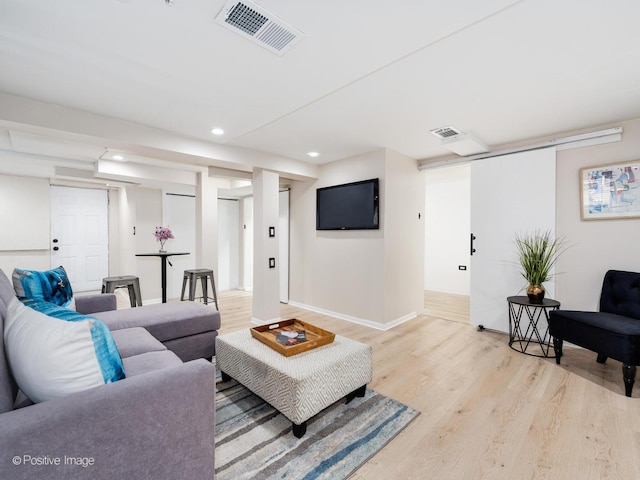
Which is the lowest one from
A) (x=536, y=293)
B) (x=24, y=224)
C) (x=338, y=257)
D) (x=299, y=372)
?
(x=299, y=372)

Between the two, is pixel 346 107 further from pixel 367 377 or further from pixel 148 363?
pixel 148 363

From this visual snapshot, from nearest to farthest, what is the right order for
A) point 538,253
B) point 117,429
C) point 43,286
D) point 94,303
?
point 117,429 → point 43,286 → point 94,303 → point 538,253

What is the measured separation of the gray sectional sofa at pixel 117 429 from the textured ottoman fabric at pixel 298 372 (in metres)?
0.53

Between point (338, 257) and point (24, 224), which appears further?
point (24, 224)

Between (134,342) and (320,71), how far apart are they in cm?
219

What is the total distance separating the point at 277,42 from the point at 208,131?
5.57ft

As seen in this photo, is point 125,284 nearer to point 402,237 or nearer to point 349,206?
point 349,206

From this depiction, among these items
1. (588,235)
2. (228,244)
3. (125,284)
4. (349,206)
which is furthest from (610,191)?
(228,244)

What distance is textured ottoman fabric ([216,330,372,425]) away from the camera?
1.69 meters

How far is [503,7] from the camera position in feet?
4.70

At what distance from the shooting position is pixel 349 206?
4.09m

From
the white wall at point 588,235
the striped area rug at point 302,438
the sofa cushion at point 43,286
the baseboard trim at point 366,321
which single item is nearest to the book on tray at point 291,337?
the striped area rug at point 302,438

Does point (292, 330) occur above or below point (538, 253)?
below

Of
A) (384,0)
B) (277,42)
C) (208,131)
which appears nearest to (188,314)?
(208,131)
